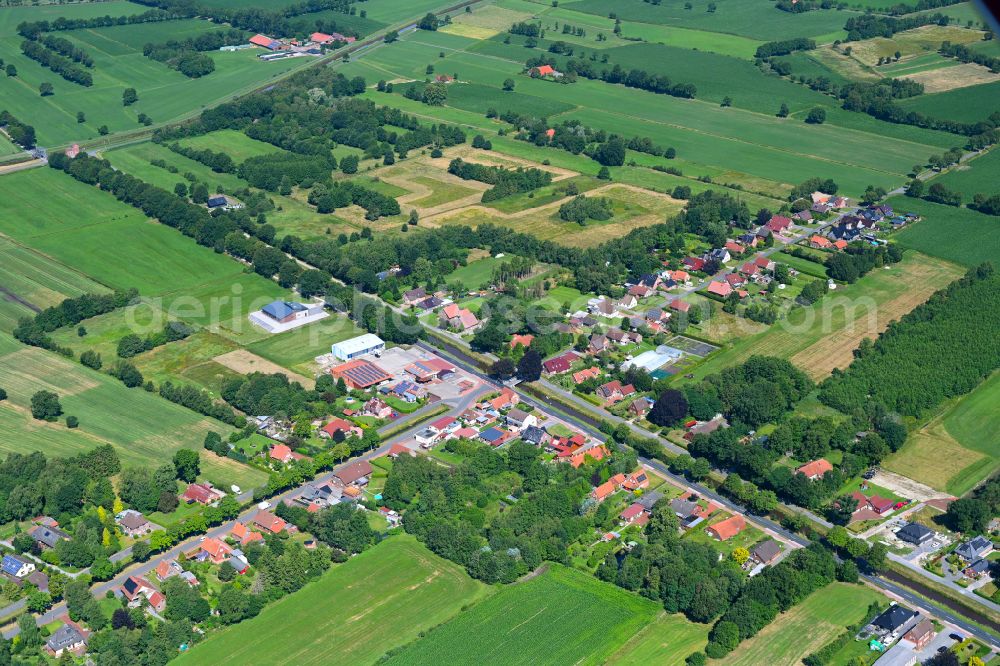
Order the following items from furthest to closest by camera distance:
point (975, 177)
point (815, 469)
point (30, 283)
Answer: point (975, 177), point (30, 283), point (815, 469)

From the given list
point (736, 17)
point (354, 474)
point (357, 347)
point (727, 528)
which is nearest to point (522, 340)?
point (357, 347)

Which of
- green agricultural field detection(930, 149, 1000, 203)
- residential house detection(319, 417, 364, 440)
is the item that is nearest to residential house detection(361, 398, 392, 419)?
residential house detection(319, 417, 364, 440)

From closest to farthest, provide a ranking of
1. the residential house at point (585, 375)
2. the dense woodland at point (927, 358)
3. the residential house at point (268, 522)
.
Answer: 1. the residential house at point (268, 522)
2. the dense woodland at point (927, 358)
3. the residential house at point (585, 375)

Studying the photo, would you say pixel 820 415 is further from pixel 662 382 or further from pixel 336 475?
pixel 336 475

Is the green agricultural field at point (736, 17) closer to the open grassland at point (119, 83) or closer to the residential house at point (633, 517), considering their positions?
the open grassland at point (119, 83)

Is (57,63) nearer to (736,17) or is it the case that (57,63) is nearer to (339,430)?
(736,17)

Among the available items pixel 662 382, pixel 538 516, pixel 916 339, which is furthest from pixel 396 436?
pixel 916 339

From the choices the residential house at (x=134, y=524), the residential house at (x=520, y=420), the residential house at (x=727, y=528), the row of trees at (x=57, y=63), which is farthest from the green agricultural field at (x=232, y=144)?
the residential house at (x=727, y=528)

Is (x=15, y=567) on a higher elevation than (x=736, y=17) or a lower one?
lower
